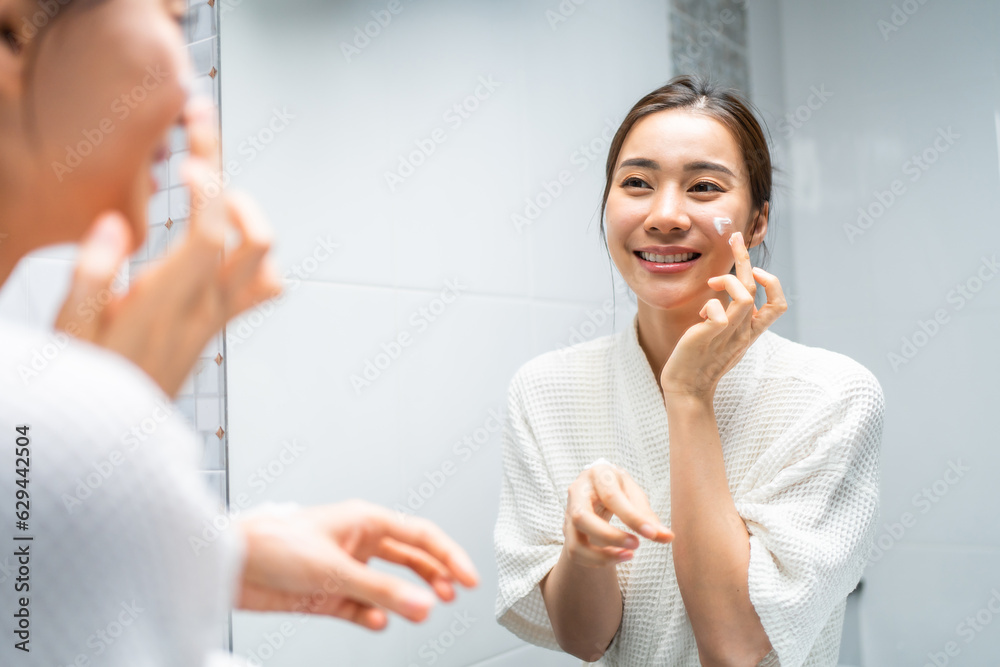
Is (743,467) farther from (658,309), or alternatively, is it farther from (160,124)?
(160,124)

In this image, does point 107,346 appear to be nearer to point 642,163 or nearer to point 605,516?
point 605,516

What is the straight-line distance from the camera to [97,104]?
20cm

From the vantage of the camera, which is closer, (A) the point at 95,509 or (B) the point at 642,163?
(A) the point at 95,509

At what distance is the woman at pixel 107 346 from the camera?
0.63 feet

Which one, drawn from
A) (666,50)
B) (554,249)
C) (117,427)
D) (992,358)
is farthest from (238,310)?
(992,358)

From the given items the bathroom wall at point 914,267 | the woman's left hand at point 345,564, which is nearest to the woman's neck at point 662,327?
the woman's left hand at point 345,564

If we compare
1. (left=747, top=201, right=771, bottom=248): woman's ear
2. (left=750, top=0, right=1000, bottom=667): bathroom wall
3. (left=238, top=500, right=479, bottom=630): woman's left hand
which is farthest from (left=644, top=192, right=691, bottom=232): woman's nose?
(left=750, top=0, right=1000, bottom=667): bathroom wall

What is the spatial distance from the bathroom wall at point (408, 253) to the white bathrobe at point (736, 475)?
0.34 ft

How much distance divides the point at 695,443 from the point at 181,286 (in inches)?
20.4

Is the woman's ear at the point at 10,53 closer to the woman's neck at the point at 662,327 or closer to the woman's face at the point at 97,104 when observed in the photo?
the woman's face at the point at 97,104

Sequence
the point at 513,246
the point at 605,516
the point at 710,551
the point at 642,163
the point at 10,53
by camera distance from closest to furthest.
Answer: the point at 10,53 < the point at 605,516 < the point at 710,551 < the point at 642,163 < the point at 513,246

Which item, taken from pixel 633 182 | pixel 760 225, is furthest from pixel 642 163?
pixel 760 225

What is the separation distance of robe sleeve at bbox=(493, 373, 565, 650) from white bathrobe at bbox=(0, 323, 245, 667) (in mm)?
539

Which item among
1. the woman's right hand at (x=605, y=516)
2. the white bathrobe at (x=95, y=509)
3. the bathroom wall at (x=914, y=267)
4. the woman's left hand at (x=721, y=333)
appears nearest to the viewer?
the white bathrobe at (x=95, y=509)
